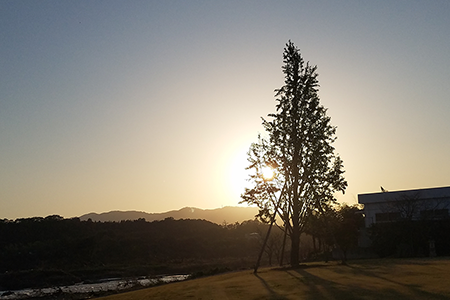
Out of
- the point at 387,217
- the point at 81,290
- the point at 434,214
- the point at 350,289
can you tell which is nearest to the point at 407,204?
the point at 434,214

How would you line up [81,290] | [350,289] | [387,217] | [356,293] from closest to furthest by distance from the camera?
1. [356,293]
2. [350,289]
3. [81,290]
4. [387,217]

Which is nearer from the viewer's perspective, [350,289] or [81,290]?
[350,289]

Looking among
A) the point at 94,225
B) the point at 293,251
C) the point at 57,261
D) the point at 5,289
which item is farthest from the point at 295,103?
the point at 94,225

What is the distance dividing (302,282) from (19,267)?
52.3 meters

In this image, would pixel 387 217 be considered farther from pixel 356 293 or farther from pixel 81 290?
pixel 356 293

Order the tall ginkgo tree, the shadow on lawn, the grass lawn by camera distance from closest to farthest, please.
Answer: the shadow on lawn → the grass lawn → the tall ginkgo tree

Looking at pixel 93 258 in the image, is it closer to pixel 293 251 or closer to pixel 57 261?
pixel 57 261

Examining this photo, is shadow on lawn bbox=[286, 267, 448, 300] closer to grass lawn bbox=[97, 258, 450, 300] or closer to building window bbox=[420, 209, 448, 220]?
grass lawn bbox=[97, 258, 450, 300]

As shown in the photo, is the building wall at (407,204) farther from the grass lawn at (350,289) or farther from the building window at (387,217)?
the grass lawn at (350,289)

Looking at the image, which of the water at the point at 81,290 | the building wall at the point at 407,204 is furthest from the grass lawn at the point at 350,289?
the building wall at the point at 407,204

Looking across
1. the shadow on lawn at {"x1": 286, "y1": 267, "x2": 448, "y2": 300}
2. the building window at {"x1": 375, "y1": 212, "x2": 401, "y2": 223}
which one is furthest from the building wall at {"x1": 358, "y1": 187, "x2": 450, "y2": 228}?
the shadow on lawn at {"x1": 286, "y1": 267, "x2": 448, "y2": 300}

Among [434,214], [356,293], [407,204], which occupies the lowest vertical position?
[356,293]

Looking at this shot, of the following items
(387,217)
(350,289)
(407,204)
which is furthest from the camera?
(387,217)

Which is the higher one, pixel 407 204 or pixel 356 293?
pixel 407 204
